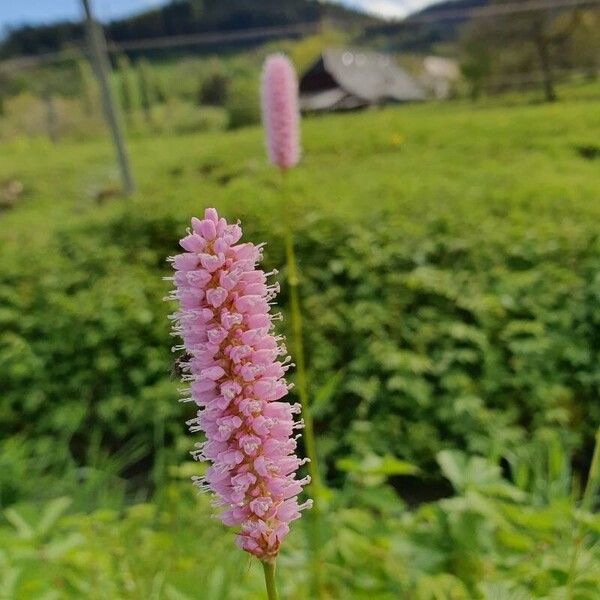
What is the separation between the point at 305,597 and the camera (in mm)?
1753

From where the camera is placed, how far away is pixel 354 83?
8.64 metres

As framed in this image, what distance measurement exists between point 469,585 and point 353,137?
523cm

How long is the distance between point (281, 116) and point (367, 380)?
1511 mm

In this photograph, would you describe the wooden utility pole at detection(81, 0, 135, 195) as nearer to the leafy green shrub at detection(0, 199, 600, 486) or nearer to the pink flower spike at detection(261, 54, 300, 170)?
the leafy green shrub at detection(0, 199, 600, 486)

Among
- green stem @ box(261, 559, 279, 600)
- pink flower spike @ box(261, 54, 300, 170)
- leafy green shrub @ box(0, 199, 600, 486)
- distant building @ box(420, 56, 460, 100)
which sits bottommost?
distant building @ box(420, 56, 460, 100)

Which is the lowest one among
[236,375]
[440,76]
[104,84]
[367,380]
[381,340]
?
[440,76]

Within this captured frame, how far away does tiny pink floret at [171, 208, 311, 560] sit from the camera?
0.74 meters

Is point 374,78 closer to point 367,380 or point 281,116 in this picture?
point 367,380

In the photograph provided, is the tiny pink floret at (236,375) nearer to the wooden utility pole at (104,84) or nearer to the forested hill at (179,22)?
the wooden utility pole at (104,84)

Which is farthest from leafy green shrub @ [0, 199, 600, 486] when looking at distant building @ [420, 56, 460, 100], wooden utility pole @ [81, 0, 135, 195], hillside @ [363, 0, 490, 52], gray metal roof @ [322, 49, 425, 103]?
distant building @ [420, 56, 460, 100]

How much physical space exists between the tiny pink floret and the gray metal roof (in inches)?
311

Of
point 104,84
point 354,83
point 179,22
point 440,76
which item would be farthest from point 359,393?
point 179,22

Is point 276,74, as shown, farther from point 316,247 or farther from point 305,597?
point 316,247

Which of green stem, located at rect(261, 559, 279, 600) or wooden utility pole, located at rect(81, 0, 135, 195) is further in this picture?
wooden utility pole, located at rect(81, 0, 135, 195)
